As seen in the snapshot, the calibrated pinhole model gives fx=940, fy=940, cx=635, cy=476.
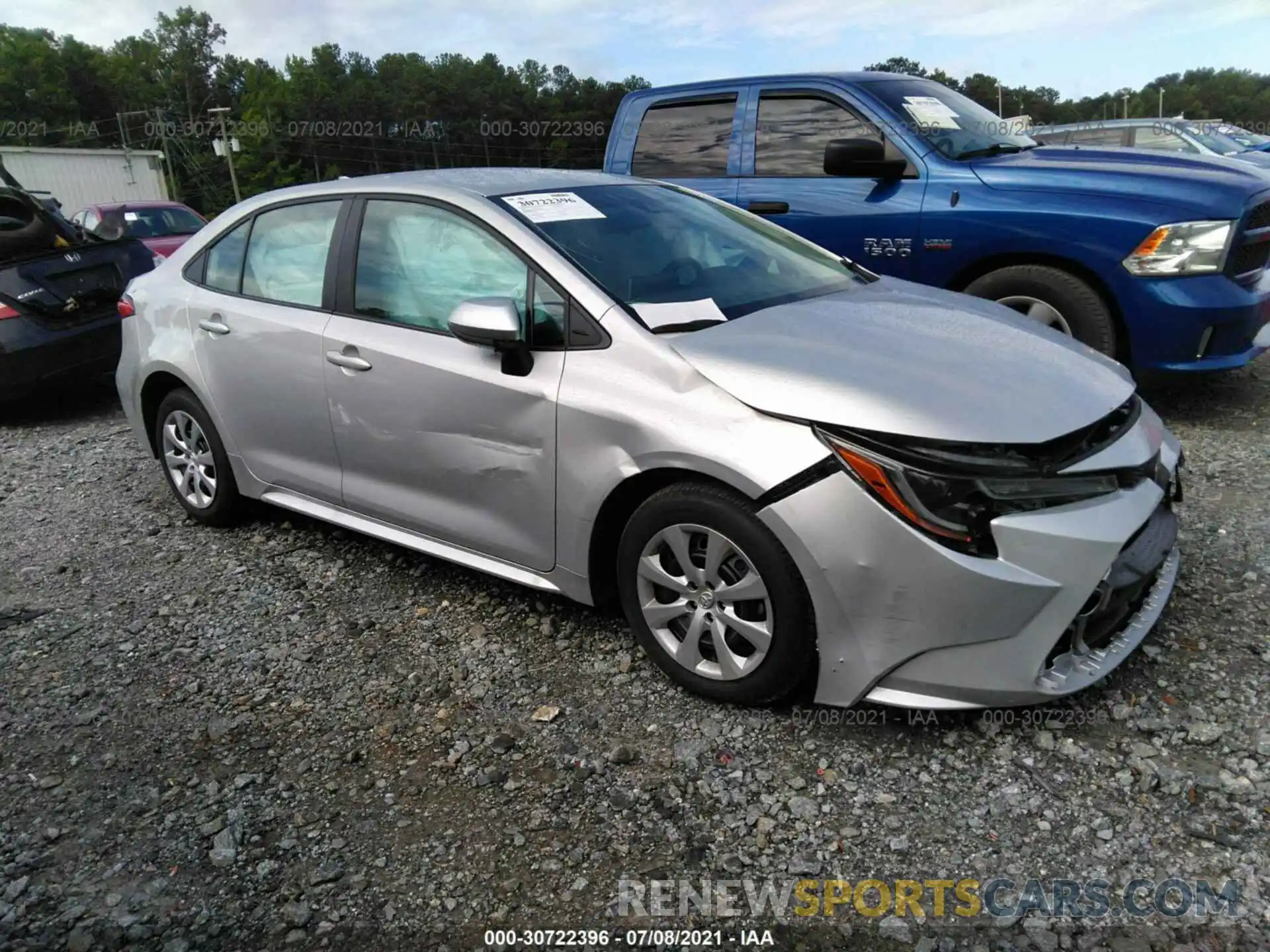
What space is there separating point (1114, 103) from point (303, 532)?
281 ft

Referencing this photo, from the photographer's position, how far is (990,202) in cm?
490

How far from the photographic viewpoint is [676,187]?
12.7 ft

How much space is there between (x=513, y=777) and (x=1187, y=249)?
405 cm

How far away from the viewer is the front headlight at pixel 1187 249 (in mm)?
4500

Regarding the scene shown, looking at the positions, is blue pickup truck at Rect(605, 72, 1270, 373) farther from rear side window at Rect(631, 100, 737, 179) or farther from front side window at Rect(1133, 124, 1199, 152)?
front side window at Rect(1133, 124, 1199, 152)

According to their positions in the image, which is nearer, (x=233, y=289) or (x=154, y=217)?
(x=233, y=289)

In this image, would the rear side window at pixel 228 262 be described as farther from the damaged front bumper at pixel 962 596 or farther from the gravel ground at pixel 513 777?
the damaged front bumper at pixel 962 596

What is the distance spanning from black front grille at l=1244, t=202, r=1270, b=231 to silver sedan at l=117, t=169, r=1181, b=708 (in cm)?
232

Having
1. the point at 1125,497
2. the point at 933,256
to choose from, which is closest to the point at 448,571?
the point at 1125,497

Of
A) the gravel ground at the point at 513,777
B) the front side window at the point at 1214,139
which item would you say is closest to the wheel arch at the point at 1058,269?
the gravel ground at the point at 513,777

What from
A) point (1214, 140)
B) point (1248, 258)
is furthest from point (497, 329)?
point (1214, 140)

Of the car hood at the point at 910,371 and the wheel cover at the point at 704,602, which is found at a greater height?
the car hood at the point at 910,371

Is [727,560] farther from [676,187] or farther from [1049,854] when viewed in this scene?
[676,187]

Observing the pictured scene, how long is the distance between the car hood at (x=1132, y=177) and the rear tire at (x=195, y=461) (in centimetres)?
404
